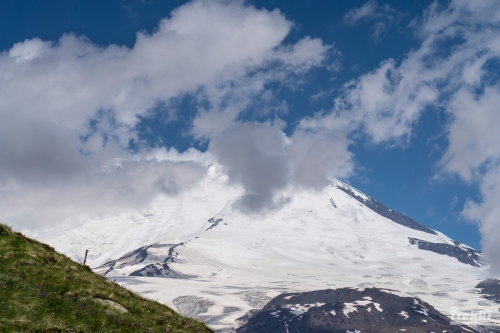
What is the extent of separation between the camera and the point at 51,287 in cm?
2481

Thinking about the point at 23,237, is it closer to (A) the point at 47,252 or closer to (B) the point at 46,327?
(A) the point at 47,252

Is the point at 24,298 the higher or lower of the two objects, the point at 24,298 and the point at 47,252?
the lower

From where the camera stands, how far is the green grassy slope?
2012 cm

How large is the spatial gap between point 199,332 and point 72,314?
8.23 m

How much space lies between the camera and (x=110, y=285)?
3044 centimetres

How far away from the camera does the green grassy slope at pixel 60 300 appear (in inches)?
792

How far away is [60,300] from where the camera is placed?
22.8m

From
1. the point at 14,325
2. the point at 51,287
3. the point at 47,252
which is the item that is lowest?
the point at 14,325

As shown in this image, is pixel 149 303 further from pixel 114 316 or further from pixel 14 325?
pixel 14 325

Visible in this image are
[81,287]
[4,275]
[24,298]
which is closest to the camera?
[24,298]

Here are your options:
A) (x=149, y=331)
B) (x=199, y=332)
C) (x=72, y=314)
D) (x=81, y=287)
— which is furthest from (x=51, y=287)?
(x=199, y=332)

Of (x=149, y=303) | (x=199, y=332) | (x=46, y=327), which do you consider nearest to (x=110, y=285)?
(x=149, y=303)

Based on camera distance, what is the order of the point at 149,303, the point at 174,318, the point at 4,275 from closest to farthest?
1. the point at 4,275
2. the point at 174,318
3. the point at 149,303

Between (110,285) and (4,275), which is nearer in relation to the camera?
(4,275)
